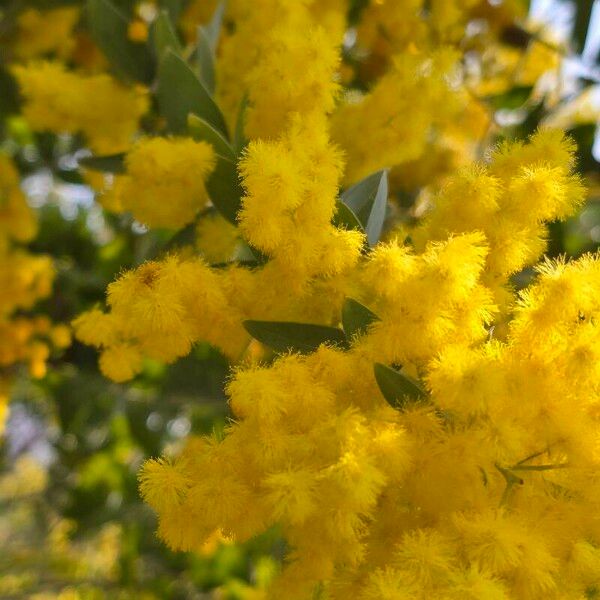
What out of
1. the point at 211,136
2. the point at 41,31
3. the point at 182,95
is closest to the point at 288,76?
the point at 211,136

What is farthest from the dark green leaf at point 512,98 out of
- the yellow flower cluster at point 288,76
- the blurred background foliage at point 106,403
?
the yellow flower cluster at point 288,76

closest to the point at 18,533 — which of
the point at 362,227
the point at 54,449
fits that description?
the point at 54,449

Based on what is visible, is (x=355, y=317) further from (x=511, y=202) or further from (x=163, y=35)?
(x=163, y=35)

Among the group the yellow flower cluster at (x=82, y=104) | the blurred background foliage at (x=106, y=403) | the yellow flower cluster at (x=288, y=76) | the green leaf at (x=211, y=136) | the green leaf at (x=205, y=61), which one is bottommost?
the blurred background foliage at (x=106, y=403)

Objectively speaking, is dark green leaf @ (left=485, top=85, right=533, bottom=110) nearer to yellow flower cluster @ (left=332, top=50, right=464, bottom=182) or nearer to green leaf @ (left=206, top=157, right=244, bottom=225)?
yellow flower cluster @ (left=332, top=50, right=464, bottom=182)

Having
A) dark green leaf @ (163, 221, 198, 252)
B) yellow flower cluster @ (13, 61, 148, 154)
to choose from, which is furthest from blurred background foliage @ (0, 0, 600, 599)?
dark green leaf @ (163, 221, 198, 252)

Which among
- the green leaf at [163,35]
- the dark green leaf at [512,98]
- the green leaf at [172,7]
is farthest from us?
the dark green leaf at [512,98]

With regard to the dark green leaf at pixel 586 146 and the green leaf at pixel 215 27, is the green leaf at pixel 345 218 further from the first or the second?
the dark green leaf at pixel 586 146
